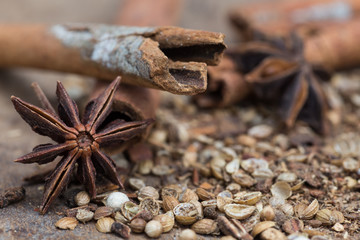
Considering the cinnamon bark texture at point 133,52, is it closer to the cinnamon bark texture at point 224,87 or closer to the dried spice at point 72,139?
the dried spice at point 72,139

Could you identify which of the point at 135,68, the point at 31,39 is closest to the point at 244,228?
the point at 135,68

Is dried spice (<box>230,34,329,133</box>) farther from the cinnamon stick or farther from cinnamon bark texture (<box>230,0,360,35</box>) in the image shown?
cinnamon bark texture (<box>230,0,360,35</box>)

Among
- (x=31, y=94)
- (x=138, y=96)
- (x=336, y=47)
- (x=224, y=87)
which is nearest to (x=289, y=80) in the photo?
(x=224, y=87)

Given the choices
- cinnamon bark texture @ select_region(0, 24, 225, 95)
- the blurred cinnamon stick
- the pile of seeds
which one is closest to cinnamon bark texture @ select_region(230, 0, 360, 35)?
the blurred cinnamon stick

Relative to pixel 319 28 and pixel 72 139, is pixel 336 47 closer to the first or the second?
pixel 319 28

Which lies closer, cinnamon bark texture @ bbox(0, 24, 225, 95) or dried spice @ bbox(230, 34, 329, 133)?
cinnamon bark texture @ bbox(0, 24, 225, 95)

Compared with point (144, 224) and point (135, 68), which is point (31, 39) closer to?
point (135, 68)

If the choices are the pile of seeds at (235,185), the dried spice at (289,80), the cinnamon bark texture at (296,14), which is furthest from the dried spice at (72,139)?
the cinnamon bark texture at (296,14)
